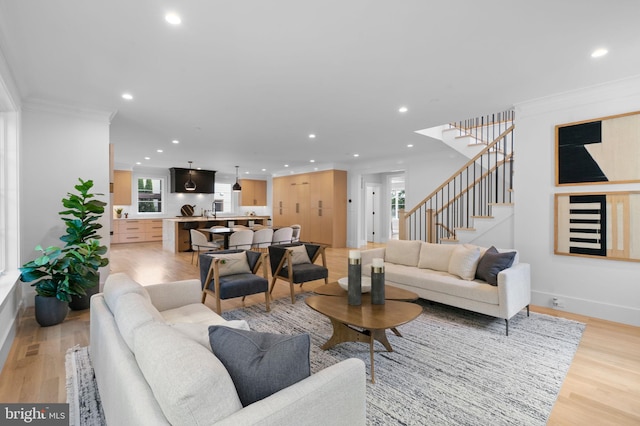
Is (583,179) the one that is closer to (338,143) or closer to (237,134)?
(338,143)

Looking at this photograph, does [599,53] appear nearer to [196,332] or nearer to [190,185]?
[196,332]

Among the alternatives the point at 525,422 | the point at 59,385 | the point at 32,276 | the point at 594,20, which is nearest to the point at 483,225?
the point at 594,20

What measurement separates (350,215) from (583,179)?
6319mm

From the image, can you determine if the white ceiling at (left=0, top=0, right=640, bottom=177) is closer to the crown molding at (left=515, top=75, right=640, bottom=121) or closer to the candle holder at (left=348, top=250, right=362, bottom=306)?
the crown molding at (left=515, top=75, right=640, bottom=121)

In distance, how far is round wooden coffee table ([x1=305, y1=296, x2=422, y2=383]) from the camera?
2.36 meters

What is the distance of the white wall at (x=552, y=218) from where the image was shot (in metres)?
3.35

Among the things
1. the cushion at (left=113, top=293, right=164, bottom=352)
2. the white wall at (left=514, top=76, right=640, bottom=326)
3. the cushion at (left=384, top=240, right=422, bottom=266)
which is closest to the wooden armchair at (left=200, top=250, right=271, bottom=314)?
the cushion at (left=113, top=293, right=164, bottom=352)

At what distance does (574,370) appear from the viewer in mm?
2451

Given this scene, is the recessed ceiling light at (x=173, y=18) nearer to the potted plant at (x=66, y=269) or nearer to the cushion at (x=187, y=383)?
the cushion at (x=187, y=383)

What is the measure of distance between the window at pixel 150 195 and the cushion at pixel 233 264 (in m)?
8.33

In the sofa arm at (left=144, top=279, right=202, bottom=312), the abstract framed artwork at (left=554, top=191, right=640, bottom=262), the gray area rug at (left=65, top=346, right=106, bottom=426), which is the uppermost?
the abstract framed artwork at (left=554, top=191, right=640, bottom=262)

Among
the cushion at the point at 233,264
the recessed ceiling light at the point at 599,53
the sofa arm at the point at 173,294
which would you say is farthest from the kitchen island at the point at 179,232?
the recessed ceiling light at the point at 599,53

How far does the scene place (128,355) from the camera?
134 cm

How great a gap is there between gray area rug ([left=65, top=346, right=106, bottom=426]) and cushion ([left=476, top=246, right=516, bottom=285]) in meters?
3.50
